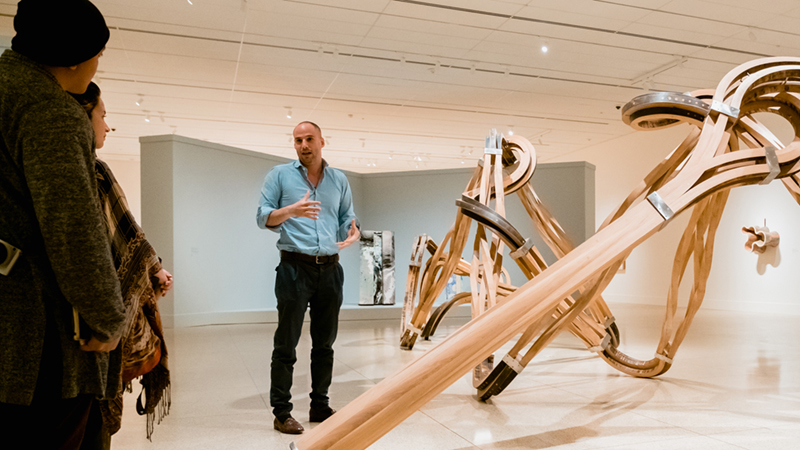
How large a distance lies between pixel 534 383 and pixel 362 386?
1.28 meters

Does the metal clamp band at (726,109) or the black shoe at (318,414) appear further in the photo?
the black shoe at (318,414)

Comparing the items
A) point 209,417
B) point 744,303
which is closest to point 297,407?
point 209,417

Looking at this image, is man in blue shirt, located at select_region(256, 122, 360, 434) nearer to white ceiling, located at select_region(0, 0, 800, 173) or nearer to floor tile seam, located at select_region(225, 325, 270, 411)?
floor tile seam, located at select_region(225, 325, 270, 411)

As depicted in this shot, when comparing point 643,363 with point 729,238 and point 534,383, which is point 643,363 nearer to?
point 534,383

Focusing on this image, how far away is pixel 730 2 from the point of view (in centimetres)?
758

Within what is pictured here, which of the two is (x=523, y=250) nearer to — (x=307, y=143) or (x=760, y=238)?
(x=307, y=143)

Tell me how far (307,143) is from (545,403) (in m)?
2.19

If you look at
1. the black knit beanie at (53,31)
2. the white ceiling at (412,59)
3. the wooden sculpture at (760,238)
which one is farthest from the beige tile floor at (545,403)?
the wooden sculpture at (760,238)

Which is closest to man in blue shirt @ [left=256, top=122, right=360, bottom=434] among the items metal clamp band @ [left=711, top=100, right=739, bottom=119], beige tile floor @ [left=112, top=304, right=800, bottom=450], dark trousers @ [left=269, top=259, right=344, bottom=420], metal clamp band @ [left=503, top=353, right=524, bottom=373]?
dark trousers @ [left=269, top=259, right=344, bottom=420]

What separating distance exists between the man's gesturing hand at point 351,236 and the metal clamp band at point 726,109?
1923 mm

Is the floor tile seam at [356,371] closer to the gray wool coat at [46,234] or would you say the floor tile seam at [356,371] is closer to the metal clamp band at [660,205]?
the metal clamp band at [660,205]

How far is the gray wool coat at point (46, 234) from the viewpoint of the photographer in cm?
121

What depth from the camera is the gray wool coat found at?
1212mm

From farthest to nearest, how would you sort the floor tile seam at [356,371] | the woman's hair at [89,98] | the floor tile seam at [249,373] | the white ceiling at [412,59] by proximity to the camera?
the white ceiling at [412,59], the floor tile seam at [356,371], the floor tile seam at [249,373], the woman's hair at [89,98]
